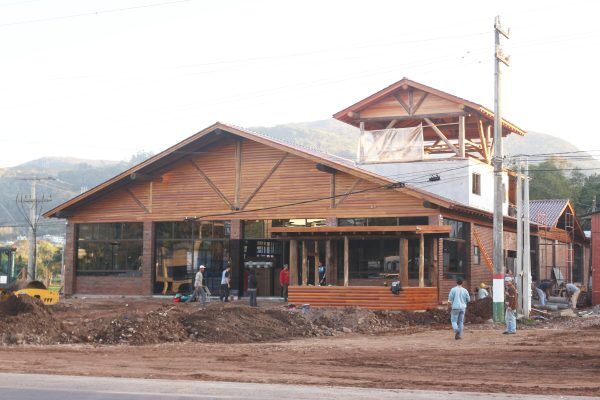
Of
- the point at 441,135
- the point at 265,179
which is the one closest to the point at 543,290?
the point at 441,135

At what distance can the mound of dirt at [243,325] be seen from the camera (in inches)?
939

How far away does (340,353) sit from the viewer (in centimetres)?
1980

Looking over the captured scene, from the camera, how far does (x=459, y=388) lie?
43.2 feet

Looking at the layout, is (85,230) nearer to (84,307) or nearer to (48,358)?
(84,307)

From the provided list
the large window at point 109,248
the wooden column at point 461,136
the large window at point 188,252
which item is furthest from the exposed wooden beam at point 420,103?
the large window at point 109,248

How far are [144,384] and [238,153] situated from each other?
25.1m

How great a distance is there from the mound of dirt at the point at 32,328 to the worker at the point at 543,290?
21.6m

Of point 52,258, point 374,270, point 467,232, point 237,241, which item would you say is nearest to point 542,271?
point 467,232

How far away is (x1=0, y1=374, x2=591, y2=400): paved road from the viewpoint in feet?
38.4

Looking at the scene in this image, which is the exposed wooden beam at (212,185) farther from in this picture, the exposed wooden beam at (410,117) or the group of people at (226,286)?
the exposed wooden beam at (410,117)

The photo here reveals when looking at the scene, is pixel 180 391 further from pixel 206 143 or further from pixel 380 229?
pixel 206 143

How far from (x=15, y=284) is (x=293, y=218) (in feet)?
39.4

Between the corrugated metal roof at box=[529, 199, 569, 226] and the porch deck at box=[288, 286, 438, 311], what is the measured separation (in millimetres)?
16877

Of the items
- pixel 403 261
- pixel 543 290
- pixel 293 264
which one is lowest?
pixel 543 290
